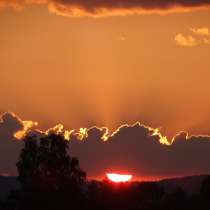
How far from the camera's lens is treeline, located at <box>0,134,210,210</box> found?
10350 centimetres

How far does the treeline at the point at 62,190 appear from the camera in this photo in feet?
340

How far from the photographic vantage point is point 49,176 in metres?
113

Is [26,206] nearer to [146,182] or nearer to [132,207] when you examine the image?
[132,207]

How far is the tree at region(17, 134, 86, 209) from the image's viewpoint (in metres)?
103

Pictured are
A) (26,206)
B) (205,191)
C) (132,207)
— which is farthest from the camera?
(205,191)

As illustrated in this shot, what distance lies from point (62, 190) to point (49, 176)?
8.18 metres

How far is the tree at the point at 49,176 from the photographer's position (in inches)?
4070

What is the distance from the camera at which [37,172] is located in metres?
114

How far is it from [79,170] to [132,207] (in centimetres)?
749

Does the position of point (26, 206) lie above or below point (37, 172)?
below

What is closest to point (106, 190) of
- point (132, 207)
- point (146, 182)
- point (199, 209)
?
point (132, 207)

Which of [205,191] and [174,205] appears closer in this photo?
[174,205]

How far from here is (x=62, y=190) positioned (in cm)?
10462

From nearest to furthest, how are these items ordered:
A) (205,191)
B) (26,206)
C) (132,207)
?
(26,206)
(132,207)
(205,191)
